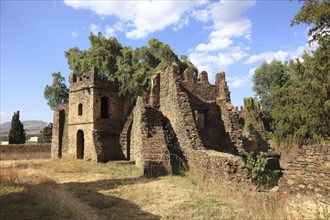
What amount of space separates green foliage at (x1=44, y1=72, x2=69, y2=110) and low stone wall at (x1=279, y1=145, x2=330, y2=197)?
31.0m

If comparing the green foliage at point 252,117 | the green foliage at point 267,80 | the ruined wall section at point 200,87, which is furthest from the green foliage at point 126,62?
the green foliage at point 267,80

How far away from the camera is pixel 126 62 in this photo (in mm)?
25812

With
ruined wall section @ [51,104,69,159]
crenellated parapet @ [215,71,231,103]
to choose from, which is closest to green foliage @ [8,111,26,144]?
ruined wall section @ [51,104,69,159]

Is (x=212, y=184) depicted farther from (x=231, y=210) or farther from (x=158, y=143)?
(x=158, y=143)

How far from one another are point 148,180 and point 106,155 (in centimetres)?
961

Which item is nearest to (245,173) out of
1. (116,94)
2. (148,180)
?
(148,180)

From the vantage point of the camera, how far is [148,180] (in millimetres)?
12156

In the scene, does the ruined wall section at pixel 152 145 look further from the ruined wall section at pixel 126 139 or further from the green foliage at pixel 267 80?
the green foliage at pixel 267 80

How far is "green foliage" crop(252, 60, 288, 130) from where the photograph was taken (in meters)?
39.2

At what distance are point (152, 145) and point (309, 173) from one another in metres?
8.49

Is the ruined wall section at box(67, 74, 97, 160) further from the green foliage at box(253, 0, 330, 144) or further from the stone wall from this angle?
the green foliage at box(253, 0, 330, 144)

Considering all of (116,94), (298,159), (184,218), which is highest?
(116,94)

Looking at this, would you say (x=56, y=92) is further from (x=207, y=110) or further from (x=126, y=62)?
Answer: (x=207, y=110)

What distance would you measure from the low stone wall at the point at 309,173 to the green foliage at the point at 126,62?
16.4 m
